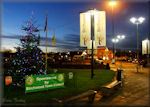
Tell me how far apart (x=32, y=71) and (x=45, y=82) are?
1.91 m

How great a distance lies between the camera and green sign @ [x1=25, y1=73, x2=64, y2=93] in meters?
6.80

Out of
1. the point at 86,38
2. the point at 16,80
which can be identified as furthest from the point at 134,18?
the point at 16,80

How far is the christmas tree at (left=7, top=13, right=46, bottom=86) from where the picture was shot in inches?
329

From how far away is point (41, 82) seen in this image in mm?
7125

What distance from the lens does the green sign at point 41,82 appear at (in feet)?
22.3

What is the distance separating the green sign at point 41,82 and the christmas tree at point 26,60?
1606 millimetres

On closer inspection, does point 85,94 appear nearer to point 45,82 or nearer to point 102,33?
point 45,82

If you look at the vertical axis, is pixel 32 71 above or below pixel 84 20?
below

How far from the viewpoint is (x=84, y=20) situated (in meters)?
12.1

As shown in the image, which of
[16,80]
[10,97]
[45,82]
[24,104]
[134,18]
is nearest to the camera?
[24,104]

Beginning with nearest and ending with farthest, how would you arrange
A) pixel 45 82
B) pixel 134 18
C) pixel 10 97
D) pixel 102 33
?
pixel 10 97 → pixel 45 82 → pixel 102 33 → pixel 134 18

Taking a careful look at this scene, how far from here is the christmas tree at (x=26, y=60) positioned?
8.37m

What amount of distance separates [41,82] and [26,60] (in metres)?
2.18

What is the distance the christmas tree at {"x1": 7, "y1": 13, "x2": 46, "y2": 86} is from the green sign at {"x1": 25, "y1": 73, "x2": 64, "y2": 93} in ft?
5.27
